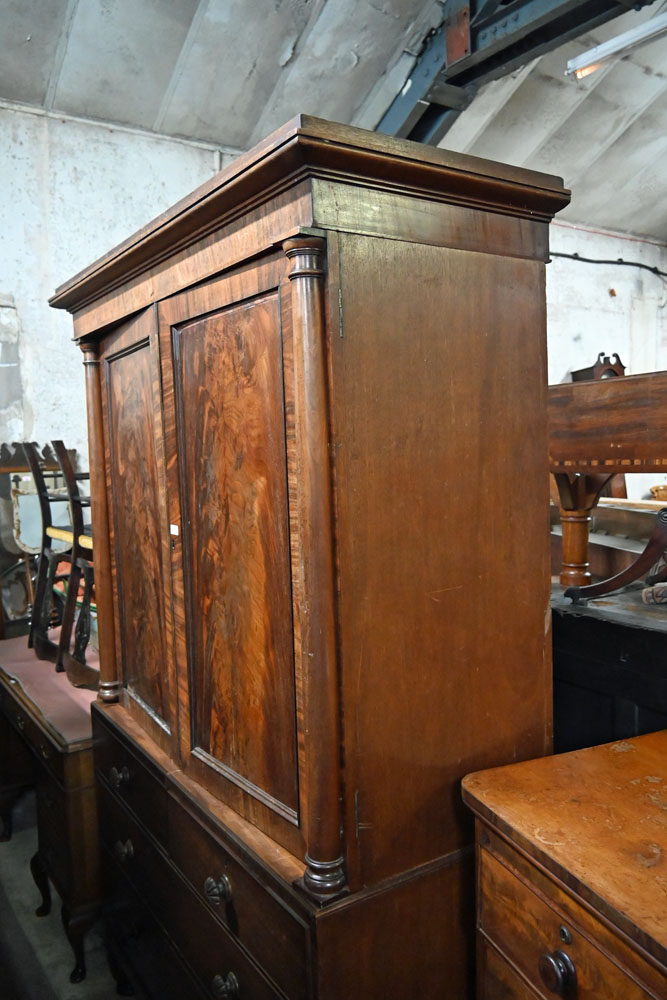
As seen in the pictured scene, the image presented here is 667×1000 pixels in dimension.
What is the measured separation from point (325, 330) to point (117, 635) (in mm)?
1329

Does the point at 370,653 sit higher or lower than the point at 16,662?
higher

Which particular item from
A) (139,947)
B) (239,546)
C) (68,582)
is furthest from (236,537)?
(68,582)

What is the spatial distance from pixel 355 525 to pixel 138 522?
0.90 metres

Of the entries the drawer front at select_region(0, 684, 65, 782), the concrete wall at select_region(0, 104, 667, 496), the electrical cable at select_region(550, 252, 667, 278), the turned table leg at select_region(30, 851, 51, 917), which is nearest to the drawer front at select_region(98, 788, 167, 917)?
the drawer front at select_region(0, 684, 65, 782)

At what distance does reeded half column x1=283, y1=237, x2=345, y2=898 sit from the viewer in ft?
3.29

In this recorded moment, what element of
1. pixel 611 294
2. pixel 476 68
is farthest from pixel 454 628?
pixel 611 294

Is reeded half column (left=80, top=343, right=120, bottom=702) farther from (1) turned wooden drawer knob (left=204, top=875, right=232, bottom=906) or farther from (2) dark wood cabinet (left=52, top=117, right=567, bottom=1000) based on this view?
(1) turned wooden drawer knob (left=204, top=875, right=232, bottom=906)

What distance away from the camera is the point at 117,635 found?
→ 2.02m

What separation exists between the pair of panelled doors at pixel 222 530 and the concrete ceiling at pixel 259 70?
274 cm

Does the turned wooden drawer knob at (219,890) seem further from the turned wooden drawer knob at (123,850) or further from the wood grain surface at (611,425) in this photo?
the wood grain surface at (611,425)

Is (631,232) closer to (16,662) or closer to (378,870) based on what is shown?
(16,662)

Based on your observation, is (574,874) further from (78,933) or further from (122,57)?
(122,57)

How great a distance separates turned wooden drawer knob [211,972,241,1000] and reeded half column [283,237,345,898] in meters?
0.45

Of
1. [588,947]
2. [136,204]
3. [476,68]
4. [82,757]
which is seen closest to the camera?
[588,947]
